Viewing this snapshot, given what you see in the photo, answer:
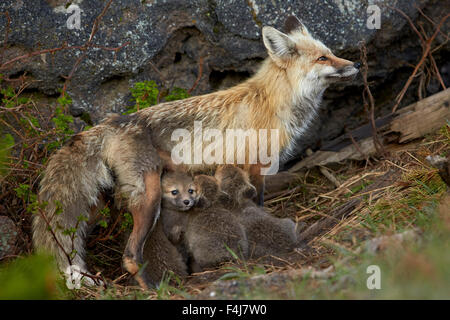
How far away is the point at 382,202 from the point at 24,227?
4.38m

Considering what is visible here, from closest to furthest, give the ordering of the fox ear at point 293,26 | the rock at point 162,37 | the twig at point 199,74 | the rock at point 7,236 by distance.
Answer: the rock at point 7,236
the fox ear at point 293,26
the rock at point 162,37
the twig at point 199,74

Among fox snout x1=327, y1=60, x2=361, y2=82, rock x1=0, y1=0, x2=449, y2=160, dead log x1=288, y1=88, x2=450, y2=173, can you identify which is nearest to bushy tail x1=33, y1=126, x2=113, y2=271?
rock x1=0, y1=0, x2=449, y2=160

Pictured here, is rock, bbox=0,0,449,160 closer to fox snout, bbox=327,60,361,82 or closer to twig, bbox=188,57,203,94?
twig, bbox=188,57,203,94

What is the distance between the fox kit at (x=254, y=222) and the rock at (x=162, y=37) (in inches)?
87.8

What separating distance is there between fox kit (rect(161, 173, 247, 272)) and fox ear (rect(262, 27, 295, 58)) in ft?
6.00

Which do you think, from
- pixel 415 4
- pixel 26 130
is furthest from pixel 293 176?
pixel 26 130

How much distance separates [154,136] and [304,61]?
212 cm

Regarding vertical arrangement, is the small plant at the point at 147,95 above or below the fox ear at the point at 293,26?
below

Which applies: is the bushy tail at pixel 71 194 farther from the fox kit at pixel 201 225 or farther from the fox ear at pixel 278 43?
the fox ear at pixel 278 43

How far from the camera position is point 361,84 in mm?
8672

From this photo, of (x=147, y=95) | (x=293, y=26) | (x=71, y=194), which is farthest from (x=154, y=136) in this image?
(x=293, y=26)

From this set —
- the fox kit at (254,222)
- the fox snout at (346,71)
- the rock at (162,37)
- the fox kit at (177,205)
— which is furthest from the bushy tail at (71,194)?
the fox snout at (346,71)

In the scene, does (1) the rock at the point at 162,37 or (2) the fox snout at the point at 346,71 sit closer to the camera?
(2) the fox snout at the point at 346,71

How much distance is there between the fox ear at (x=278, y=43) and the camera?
6647mm
